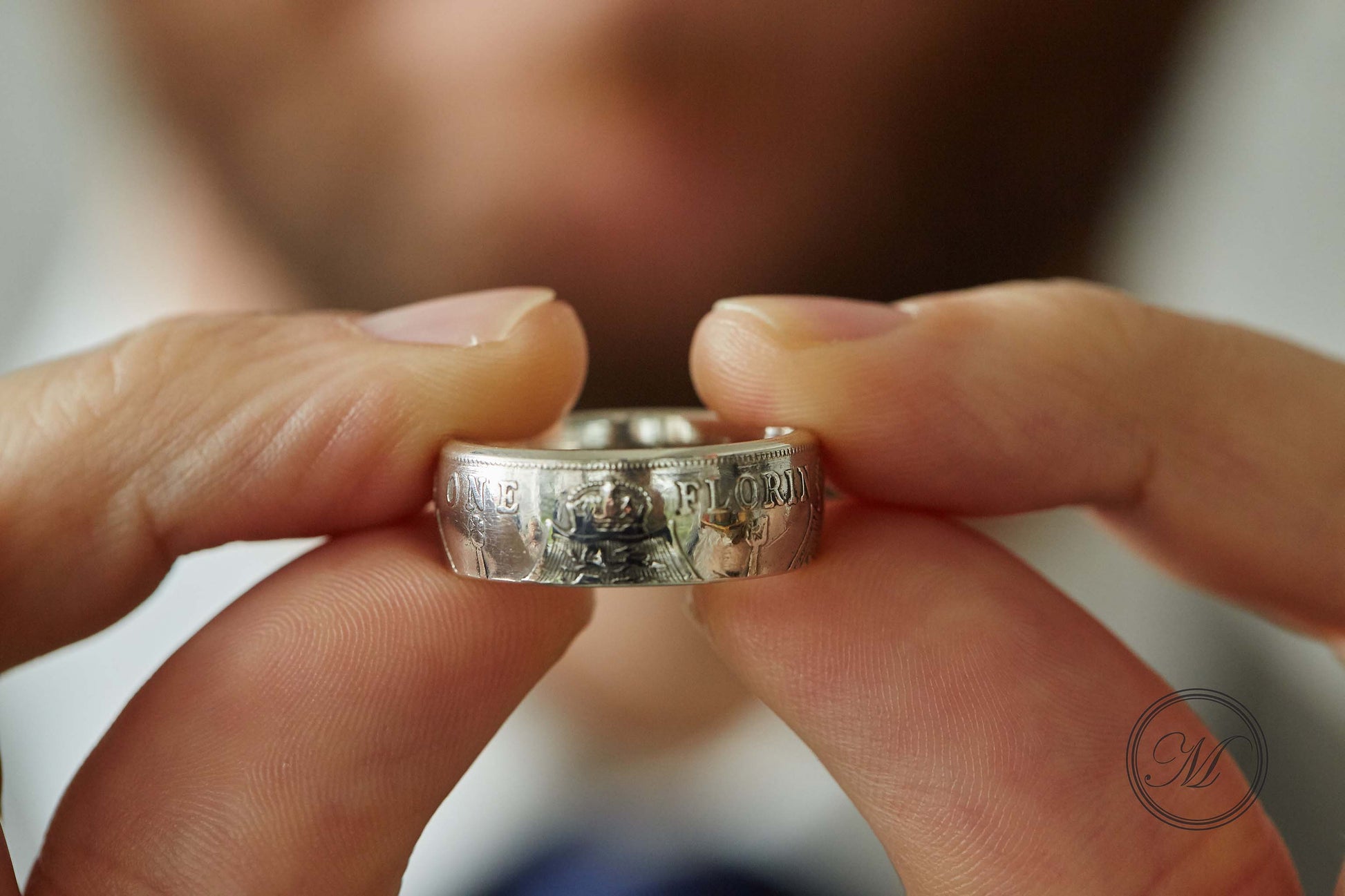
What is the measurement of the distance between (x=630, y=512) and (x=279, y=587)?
13.0 inches

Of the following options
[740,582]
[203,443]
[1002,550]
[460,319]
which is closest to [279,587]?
[203,443]

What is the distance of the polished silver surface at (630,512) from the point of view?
77 cm

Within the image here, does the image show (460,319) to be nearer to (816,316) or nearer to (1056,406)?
(816,316)

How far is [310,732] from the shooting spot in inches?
31.4

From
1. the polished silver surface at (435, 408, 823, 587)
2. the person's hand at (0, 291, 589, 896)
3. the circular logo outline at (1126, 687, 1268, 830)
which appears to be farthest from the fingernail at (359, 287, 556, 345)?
the circular logo outline at (1126, 687, 1268, 830)

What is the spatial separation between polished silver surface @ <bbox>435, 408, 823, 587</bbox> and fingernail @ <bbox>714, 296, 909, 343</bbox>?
138 millimetres

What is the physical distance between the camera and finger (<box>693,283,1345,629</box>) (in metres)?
0.92

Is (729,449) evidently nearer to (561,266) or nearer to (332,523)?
(332,523)

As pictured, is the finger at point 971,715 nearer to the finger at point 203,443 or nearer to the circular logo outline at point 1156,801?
the circular logo outline at point 1156,801

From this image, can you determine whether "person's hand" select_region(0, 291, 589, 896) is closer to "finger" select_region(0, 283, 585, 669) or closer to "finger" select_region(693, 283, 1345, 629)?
"finger" select_region(0, 283, 585, 669)

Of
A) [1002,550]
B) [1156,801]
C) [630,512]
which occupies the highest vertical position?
[630,512]

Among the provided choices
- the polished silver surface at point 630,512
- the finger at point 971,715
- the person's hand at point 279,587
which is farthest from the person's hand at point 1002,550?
the person's hand at point 279,587

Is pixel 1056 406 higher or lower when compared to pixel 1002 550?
higher

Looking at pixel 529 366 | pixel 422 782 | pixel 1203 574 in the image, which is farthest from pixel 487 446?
pixel 1203 574
